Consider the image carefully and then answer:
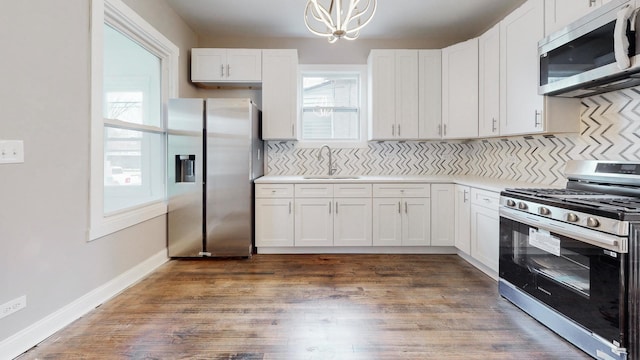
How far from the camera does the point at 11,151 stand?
167 cm

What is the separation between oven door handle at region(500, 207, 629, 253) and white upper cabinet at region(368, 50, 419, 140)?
1814 mm

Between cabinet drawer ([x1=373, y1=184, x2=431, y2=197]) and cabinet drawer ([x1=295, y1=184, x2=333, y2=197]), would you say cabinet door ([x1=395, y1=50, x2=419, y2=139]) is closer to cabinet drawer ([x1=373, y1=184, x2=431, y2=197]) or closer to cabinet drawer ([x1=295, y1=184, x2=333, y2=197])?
cabinet drawer ([x1=373, y1=184, x2=431, y2=197])

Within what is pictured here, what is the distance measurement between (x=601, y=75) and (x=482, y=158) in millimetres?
2063

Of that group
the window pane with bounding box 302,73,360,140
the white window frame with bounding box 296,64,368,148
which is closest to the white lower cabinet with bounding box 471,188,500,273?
the white window frame with bounding box 296,64,368,148

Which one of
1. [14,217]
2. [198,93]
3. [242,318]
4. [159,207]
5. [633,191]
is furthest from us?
[198,93]

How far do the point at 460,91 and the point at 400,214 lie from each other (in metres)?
1.55

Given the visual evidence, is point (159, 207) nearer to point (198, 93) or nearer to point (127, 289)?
point (127, 289)

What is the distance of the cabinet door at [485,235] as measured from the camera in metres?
2.76

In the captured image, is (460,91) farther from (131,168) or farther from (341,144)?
(131,168)

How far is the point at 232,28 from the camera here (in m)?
3.90

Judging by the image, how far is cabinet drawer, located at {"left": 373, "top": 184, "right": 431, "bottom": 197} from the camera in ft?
11.7

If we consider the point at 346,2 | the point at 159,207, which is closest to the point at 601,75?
the point at 346,2

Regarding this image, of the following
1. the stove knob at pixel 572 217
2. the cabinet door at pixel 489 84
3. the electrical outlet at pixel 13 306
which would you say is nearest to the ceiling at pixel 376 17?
the cabinet door at pixel 489 84

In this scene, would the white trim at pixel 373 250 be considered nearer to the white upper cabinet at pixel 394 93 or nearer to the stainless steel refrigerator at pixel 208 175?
the stainless steel refrigerator at pixel 208 175
